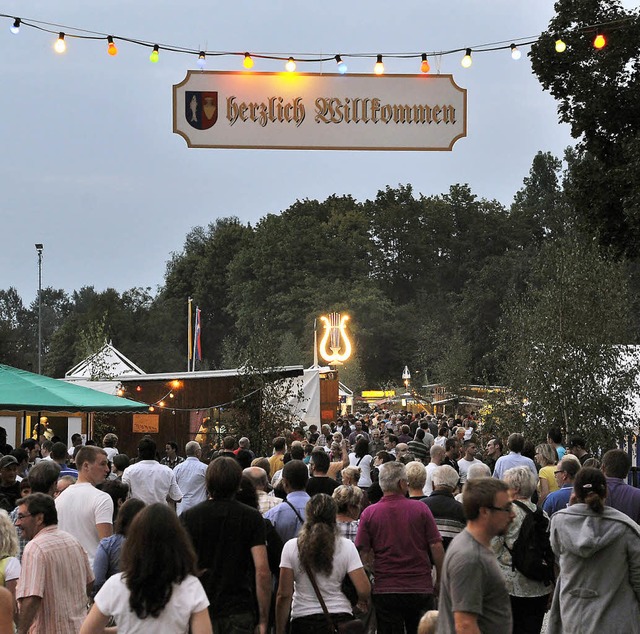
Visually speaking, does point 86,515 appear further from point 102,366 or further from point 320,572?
point 102,366

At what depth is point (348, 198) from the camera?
102 m

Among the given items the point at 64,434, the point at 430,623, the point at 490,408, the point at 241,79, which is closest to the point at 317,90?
the point at 241,79

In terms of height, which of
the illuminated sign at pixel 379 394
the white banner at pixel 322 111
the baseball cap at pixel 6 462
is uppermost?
the white banner at pixel 322 111

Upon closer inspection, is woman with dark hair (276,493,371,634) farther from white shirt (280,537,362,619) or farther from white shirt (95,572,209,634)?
white shirt (95,572,209,634)

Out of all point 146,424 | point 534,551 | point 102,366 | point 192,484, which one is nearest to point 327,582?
point 534,551

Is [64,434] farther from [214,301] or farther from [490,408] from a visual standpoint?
[214,301]

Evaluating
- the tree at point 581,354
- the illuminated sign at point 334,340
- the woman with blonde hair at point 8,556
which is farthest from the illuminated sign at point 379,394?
the woman with blonde hair at point 8,556

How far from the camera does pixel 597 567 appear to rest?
6.39m

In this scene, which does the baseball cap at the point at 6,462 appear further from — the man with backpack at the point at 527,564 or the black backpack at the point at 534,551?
the black backpack at the point at 534,551

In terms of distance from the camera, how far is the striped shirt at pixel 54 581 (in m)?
5.72

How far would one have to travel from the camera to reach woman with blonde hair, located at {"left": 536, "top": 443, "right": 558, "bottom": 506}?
12008mm

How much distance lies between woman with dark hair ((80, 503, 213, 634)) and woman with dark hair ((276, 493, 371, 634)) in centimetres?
244

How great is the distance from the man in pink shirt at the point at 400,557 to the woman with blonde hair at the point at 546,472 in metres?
4.51

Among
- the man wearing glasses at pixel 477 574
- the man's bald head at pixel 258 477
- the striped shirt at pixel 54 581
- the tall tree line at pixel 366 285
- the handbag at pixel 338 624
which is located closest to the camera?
the man wearing glasses at pixel 477 574
